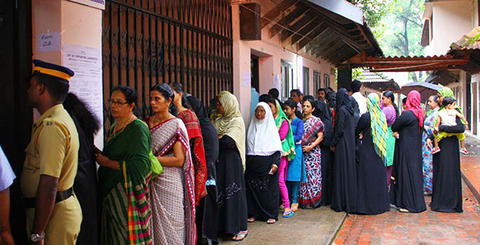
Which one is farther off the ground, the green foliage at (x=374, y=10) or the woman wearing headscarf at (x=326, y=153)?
the green foliage at (x=374, y=10)

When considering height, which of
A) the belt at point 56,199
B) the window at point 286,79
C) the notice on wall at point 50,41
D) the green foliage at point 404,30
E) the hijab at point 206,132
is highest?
the green foliage at point 404,30

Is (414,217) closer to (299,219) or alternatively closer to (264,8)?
(299,219)

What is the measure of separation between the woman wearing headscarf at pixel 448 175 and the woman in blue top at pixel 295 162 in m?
2.17

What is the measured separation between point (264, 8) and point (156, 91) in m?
4.41

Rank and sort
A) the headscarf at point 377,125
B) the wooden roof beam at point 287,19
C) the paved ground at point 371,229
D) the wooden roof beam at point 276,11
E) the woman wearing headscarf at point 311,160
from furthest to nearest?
the wooden roof beam at point 287,19
the wooden roof beam at point 276,11
the woman wearing headscarf at point 311,160
the headscarf at point 377,125
the paved ground at point 371,229

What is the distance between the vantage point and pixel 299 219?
648 cm

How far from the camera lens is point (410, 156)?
23.5 ft

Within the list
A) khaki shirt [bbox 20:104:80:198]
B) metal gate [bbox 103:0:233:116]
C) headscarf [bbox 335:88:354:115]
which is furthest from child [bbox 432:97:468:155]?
khaki shirt [bbox 20:104:80:198]

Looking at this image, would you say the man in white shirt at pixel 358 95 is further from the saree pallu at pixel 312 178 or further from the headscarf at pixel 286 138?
the headscarf at pixel 286 138

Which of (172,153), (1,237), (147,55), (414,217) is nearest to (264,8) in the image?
(147,55)

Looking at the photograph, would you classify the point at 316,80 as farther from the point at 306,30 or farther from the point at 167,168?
the point at 167,168

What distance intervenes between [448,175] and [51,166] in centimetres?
632

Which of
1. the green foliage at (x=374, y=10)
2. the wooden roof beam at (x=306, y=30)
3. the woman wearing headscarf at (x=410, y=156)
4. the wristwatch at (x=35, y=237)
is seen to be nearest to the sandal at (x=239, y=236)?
the wristwatch at (x=35, y=237)

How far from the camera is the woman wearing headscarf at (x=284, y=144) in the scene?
21.3 ft
